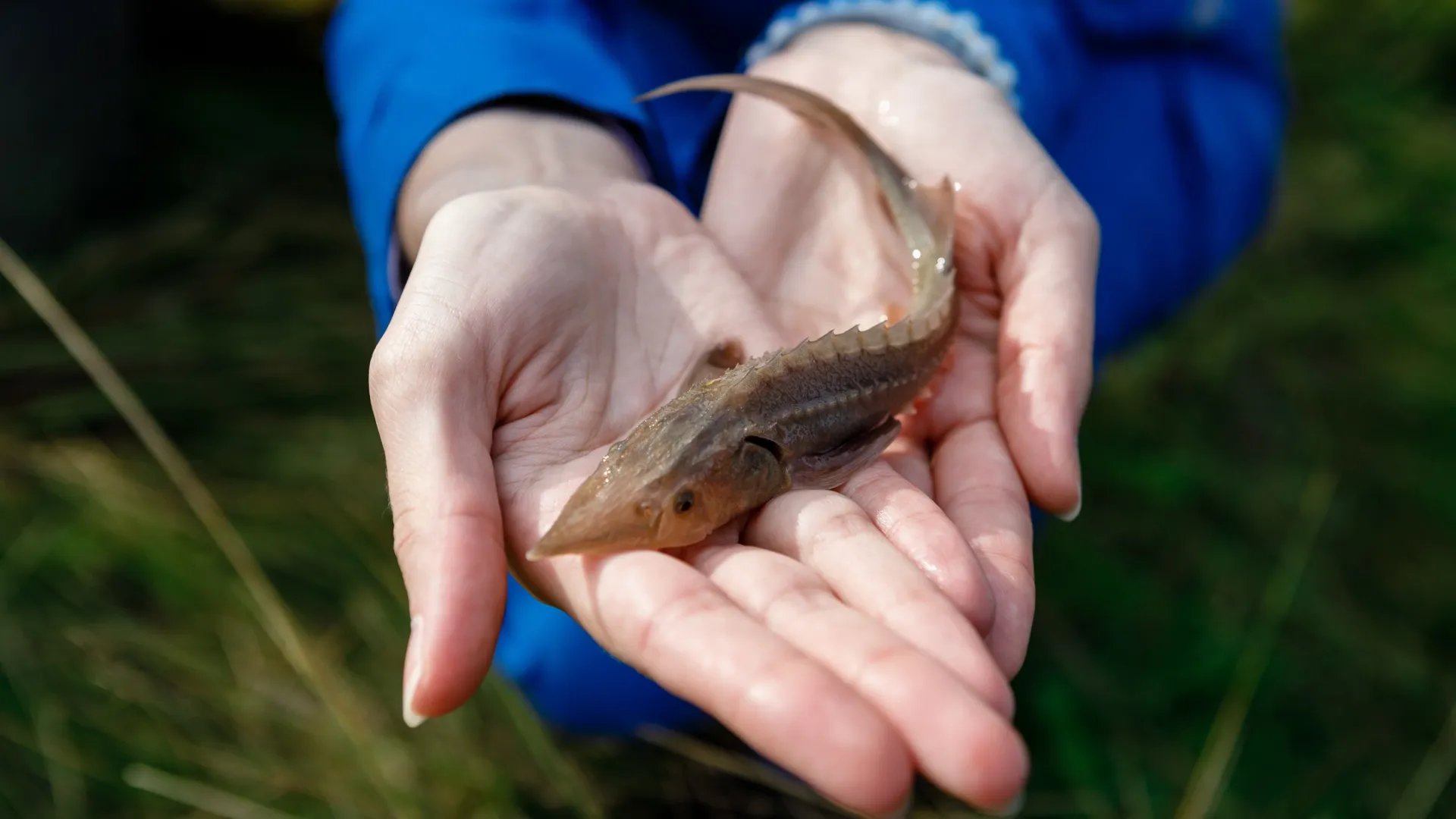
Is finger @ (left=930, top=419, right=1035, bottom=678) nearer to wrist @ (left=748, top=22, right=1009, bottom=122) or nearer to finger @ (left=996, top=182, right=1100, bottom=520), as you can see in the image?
finger @ (left=996, top=182, right=1100, bottom=520)

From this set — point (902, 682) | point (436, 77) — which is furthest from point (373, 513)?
point (902, 682)

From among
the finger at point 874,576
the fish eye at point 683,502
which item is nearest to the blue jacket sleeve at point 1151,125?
the finger at point 874,576

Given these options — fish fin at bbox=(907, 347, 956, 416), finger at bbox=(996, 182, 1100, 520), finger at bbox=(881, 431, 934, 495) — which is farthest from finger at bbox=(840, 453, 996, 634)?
fish fin at bbox=(907, 347, 956, 416)

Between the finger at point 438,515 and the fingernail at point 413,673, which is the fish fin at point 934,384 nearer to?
the finger at point 438,515

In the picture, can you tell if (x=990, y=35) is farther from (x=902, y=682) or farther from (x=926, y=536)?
(x=902, y=682)

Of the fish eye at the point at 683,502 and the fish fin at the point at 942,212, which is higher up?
the fish eye at the point at 683,502

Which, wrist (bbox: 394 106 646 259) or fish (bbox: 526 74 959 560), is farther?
wrist (bbox: 394 106 646 259)
